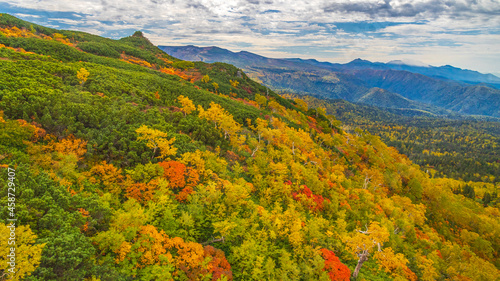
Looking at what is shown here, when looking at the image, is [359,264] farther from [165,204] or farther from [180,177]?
[180,177]

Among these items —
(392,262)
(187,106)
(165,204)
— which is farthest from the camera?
(187,106)

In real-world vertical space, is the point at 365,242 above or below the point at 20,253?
below

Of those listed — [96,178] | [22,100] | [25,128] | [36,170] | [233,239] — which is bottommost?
[233,239]

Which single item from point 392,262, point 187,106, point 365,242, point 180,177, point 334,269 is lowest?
point 392,262

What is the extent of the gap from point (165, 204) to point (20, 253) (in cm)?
1478

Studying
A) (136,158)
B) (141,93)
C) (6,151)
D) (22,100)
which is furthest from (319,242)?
(141,93)

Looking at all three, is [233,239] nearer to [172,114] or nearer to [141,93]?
[172,114]

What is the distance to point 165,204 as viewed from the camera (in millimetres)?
29812

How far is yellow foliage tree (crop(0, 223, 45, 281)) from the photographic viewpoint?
15.3 metres

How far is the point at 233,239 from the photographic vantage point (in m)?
30.7

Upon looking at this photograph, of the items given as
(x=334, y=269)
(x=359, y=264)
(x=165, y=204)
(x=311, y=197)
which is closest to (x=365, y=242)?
(x=359, y=264)

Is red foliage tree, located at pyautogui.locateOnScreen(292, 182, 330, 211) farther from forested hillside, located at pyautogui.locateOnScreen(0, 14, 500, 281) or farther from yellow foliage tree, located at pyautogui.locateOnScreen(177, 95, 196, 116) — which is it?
yellow foliage tree, located at pyautogui.locateOnScreen(177, 95, 196, 116)

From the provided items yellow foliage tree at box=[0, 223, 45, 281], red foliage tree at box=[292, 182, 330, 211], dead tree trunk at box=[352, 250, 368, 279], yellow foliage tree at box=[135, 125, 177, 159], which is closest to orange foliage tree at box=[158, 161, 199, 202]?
yellow foliage tree at box=[135, 125, 177, 159]

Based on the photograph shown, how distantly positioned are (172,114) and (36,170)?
38319 millimetres
